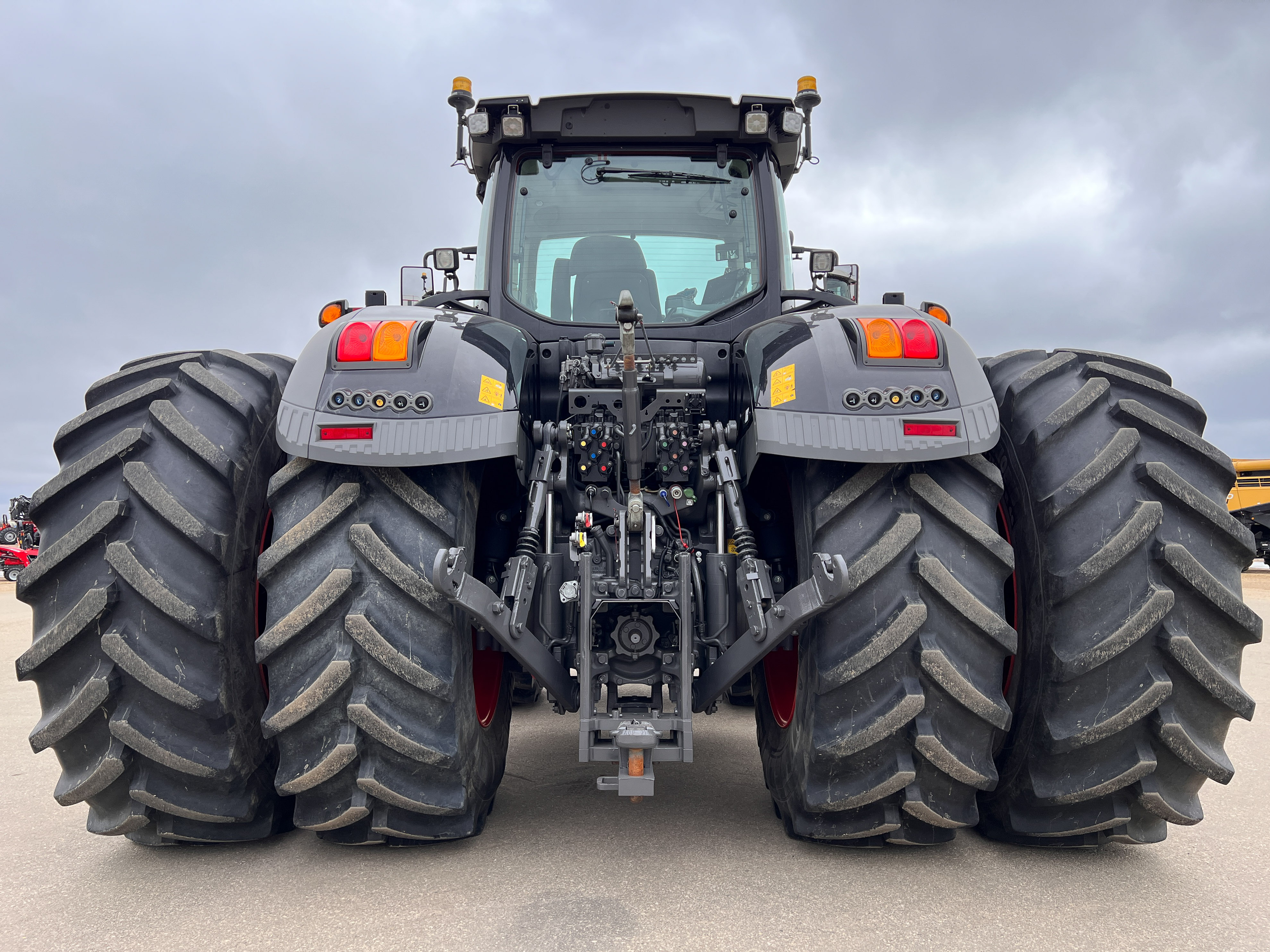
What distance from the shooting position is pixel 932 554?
2.33 metres

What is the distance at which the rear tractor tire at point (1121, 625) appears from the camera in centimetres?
238

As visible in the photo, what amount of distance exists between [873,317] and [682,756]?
139 cm

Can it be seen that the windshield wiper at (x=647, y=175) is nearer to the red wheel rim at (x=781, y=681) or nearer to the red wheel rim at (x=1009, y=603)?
the red wheel rim at (x=1009, y=603)

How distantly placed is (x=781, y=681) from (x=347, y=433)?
5.38 ft

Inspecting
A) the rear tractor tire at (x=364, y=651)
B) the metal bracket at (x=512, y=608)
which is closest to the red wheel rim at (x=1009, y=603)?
the metal bracket at (x=512, y=608)

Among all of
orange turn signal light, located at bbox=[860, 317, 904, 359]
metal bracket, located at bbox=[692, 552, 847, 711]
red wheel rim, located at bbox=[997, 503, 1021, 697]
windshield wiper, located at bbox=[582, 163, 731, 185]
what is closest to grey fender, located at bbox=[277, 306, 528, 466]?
metal bracket, located at bbox=[692, 552, 847, 711]

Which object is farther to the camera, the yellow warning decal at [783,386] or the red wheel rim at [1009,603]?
the red wheel rim at [1009,603]

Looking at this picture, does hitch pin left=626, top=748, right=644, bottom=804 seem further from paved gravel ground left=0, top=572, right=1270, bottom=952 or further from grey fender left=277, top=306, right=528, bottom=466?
grey fender left=277, top=306, right=528, bottom=466

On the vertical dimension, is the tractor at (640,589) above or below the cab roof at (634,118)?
below

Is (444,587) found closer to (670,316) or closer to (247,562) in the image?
(247,562)

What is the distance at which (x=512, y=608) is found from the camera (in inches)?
95.3

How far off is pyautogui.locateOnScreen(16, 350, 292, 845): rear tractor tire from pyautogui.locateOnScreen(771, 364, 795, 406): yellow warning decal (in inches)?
65.8

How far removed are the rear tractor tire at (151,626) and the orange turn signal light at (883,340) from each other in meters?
1.96

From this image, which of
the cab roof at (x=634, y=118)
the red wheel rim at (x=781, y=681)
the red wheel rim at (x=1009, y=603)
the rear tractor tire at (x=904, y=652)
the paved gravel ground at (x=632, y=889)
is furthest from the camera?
the cab roof at (x=634, y=118)
